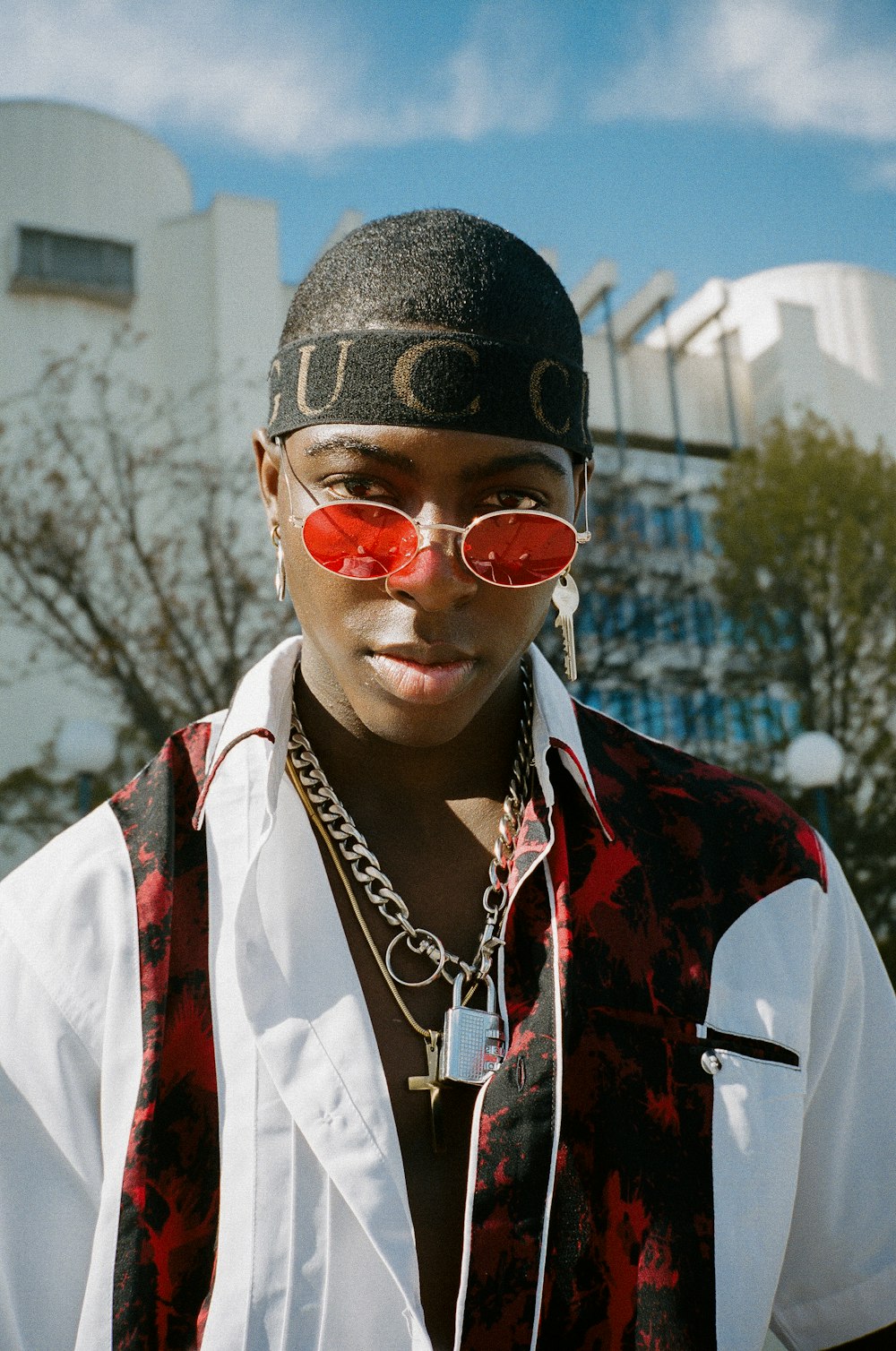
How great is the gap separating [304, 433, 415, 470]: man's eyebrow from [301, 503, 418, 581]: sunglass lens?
83 millimetres

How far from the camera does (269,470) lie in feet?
6.84

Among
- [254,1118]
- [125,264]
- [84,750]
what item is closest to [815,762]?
[84,750]

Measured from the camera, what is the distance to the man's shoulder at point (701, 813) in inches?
76.9

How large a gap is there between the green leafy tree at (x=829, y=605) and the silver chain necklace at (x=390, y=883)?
13685mm

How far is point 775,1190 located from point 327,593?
1.08 m

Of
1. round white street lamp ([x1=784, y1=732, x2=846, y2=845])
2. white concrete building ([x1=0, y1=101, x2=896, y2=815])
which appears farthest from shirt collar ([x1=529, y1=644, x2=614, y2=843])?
white concrete building ([x1=0, y1=101, x2=896, y2=815])

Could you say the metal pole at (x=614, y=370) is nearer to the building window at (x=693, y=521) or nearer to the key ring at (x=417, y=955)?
the building window at (x=693, y=521)

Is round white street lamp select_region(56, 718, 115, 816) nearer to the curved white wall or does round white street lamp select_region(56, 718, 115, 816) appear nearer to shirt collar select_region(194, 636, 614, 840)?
shirt collar select_region(194, 636, 614, 840)

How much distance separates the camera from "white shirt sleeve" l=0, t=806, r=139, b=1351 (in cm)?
154

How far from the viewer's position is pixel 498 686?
201cm

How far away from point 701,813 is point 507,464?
65 cm

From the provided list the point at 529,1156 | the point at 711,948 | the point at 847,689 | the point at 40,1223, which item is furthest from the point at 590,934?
the point at 847,689

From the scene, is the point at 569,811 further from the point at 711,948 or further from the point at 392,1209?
the point at 392,1209

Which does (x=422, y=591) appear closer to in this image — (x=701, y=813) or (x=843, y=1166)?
(x=701, y=813)
